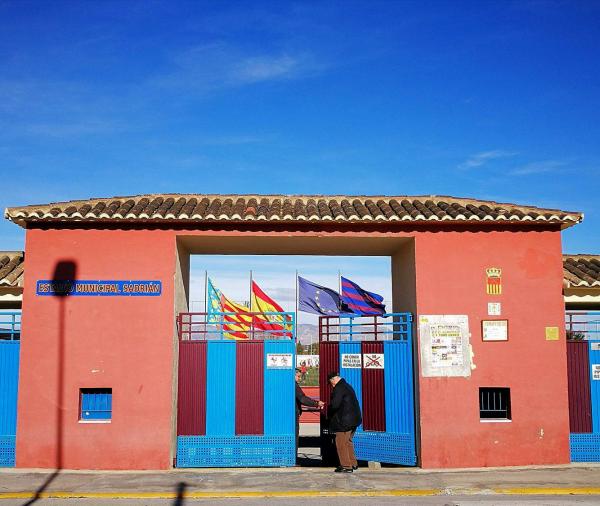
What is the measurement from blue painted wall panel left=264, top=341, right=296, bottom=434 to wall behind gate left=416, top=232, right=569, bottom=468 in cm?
235

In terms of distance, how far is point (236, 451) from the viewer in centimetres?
1177

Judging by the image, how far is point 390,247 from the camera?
13391 mm

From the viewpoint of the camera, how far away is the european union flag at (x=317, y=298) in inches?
715

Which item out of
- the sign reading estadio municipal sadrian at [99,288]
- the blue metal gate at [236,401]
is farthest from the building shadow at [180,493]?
the sign reading estadio municipal sadrian at [99,288]

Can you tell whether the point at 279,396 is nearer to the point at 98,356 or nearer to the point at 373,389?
the point at 373,389

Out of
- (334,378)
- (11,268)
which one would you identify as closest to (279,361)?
(334,378)

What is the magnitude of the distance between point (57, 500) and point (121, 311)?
3410 millimetres

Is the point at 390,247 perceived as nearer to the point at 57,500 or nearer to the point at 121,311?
the point at 121,311

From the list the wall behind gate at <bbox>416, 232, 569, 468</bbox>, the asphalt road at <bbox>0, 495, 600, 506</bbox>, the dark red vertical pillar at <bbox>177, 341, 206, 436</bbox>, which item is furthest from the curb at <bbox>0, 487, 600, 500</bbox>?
the dark red vertical pillar at <bbox>177, 341, 206, 436</bbox>

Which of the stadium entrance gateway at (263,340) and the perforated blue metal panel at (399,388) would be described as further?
the perforated blue metal panel at (399,388)

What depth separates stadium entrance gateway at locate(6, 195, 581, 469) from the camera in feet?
37.7

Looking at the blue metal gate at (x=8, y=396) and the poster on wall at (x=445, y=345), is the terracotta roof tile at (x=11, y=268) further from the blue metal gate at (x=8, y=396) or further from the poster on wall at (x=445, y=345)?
the poster on wall at (x=445, y=345)

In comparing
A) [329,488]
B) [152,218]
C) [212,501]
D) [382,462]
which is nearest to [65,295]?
[152,218]

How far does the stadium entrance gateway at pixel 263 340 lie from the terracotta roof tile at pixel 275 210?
0.16 ft
